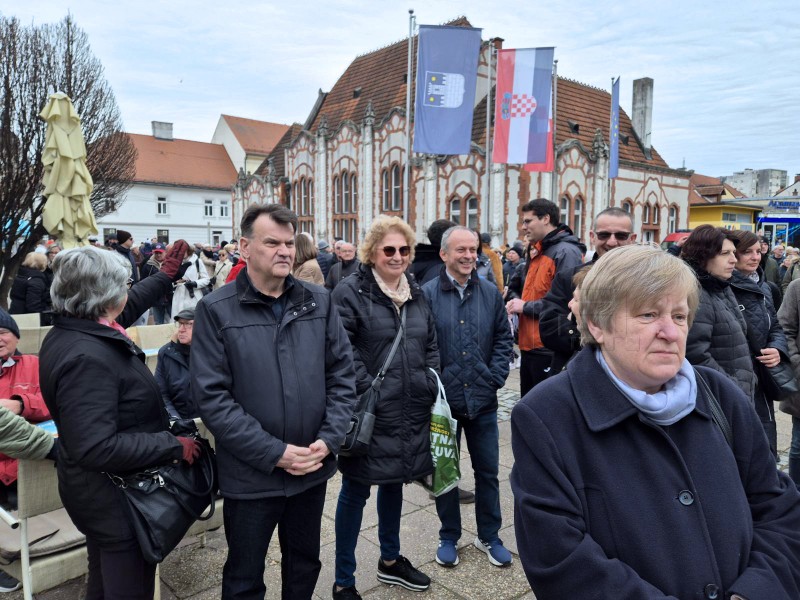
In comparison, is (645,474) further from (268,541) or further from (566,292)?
(566,292)

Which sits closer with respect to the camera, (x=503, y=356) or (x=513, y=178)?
(x=503, y=356)

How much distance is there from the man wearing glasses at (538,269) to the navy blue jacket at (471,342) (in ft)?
2.73

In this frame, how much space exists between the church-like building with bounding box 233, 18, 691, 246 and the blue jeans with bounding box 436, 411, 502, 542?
1967 centimetres

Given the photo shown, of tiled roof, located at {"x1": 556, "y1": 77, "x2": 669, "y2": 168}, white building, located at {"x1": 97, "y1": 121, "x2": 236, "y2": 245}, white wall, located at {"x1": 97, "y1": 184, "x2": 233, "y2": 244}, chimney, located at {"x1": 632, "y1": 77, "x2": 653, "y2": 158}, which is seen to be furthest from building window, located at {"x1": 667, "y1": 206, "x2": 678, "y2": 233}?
white wall, located at {"x1": 97, "y1": 184, "x2": 233, "y2": 244}

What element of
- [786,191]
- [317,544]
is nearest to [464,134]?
[317,544]

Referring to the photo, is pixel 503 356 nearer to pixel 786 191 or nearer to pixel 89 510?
pixel 89 510

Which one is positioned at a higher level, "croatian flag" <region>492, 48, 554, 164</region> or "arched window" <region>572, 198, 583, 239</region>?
"croatian flag" <region>492, 48, 554, 164</region>

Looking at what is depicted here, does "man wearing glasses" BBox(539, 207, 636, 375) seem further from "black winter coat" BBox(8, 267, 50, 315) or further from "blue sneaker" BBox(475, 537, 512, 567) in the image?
"black winter coat" BBox(8, 267, 50, 315)

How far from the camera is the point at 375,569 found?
3441 mm

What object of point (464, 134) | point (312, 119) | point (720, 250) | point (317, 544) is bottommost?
point (317, 544)

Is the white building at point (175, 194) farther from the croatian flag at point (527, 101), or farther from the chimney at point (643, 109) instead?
the croatian flag at point (527, 101)

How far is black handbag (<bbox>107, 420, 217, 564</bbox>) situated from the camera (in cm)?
234

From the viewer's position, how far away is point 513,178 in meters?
25.4

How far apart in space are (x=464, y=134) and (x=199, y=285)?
7710 millimetres
